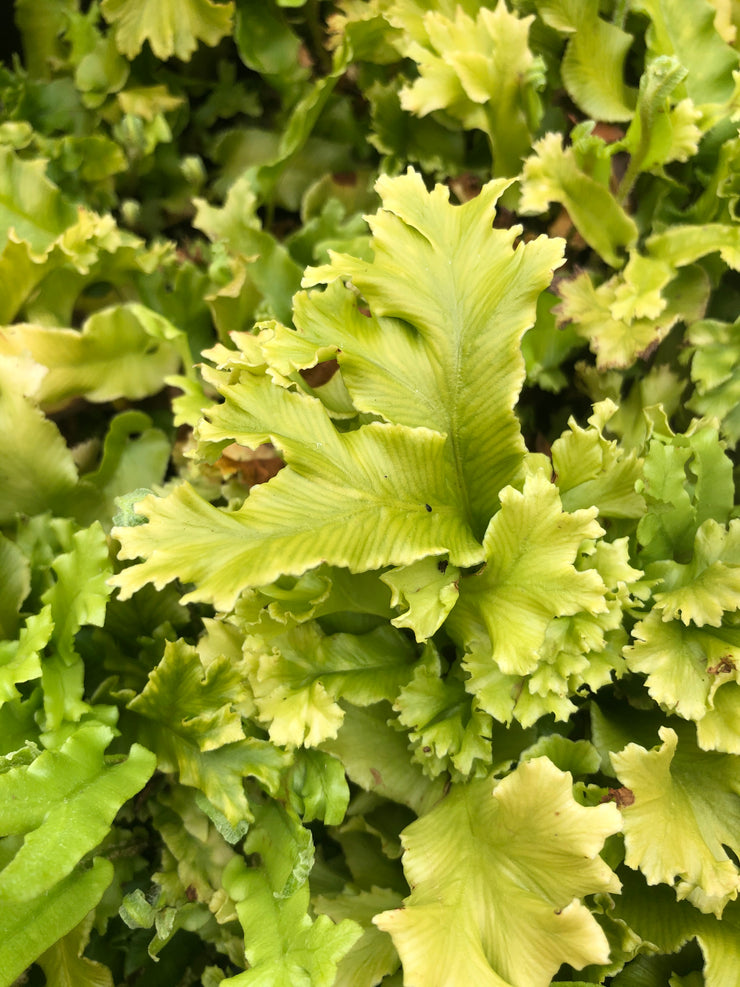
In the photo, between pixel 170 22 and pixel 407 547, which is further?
pixel 170 22

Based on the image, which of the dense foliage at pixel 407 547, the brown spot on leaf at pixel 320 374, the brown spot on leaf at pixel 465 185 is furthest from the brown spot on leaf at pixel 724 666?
the brown spot on leaf at pixel 465 185

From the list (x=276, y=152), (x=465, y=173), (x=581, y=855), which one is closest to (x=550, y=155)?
(x=465, y=173)

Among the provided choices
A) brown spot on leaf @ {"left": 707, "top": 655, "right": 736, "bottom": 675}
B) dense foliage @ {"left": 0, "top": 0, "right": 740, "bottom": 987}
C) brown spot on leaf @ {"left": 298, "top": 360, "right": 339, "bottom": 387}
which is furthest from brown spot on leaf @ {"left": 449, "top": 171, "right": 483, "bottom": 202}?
brown spot on leaf @ {"left": 707, "top": 655, "right": 736, "bottom": 675}

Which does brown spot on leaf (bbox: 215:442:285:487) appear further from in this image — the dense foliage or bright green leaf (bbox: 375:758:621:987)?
bright green leaf (bbox: 375:758:621:987)

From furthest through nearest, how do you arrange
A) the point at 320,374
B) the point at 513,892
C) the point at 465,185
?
1. the point at 465,185
2. the point at 320,374
3. the point at 513,892

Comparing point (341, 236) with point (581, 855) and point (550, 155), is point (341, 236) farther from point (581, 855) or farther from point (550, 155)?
point (581, 855)

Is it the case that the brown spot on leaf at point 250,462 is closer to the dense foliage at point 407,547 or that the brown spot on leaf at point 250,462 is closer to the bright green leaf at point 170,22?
the dense foliage at point 407,547

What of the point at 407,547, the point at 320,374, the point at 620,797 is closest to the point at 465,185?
the point at 320,374

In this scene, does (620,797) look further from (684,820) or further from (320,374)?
(320,374)
